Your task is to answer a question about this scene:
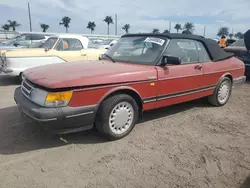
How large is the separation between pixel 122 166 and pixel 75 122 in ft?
2.82

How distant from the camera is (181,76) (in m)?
4.15

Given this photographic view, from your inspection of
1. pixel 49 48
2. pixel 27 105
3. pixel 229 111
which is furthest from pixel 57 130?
pixel 49 48

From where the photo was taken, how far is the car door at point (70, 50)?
25.4 feet

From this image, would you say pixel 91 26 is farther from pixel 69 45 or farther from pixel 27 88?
pixel 27 88

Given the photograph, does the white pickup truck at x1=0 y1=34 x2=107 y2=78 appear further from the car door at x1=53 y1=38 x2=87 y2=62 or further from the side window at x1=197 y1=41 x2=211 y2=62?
the side window at x1=197 y1=41 x2=211 y2=62

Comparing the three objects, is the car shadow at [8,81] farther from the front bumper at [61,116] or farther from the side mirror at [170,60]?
the side mirror at [170,60]

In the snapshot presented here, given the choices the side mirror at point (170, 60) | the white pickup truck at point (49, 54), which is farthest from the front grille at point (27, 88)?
the white pickup truck at point (49, 54)

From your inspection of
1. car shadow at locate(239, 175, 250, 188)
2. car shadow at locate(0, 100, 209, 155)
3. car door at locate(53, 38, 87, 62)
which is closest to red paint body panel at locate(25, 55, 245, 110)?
car shadow at locate(0, 100, 209, 155)

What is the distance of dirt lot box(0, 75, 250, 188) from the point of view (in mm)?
2602

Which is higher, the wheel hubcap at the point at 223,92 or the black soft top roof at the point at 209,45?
the black soft top roof at the point at 209,45

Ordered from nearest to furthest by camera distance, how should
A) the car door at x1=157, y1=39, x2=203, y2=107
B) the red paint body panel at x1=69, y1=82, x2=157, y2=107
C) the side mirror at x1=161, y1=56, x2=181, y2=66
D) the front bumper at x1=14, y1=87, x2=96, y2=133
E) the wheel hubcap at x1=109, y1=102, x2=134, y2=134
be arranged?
the front bumper at x1=14, y1=87, x2=96, y2=133, the red paint body panel at x1=69, y1=82, x2=157, y2=107, the wheel hubcap at x1=109, y1=102, x2=134, y2=134, the side mirror at x1=161, y1=56, x2=181, y2=66, the car door at x1=157, y1=39, x2=203, y2=107

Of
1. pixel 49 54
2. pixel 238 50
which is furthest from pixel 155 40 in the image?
pixel 238 50

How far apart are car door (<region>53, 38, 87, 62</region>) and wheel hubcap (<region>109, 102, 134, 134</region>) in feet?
16.0

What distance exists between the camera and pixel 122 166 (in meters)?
2.87
